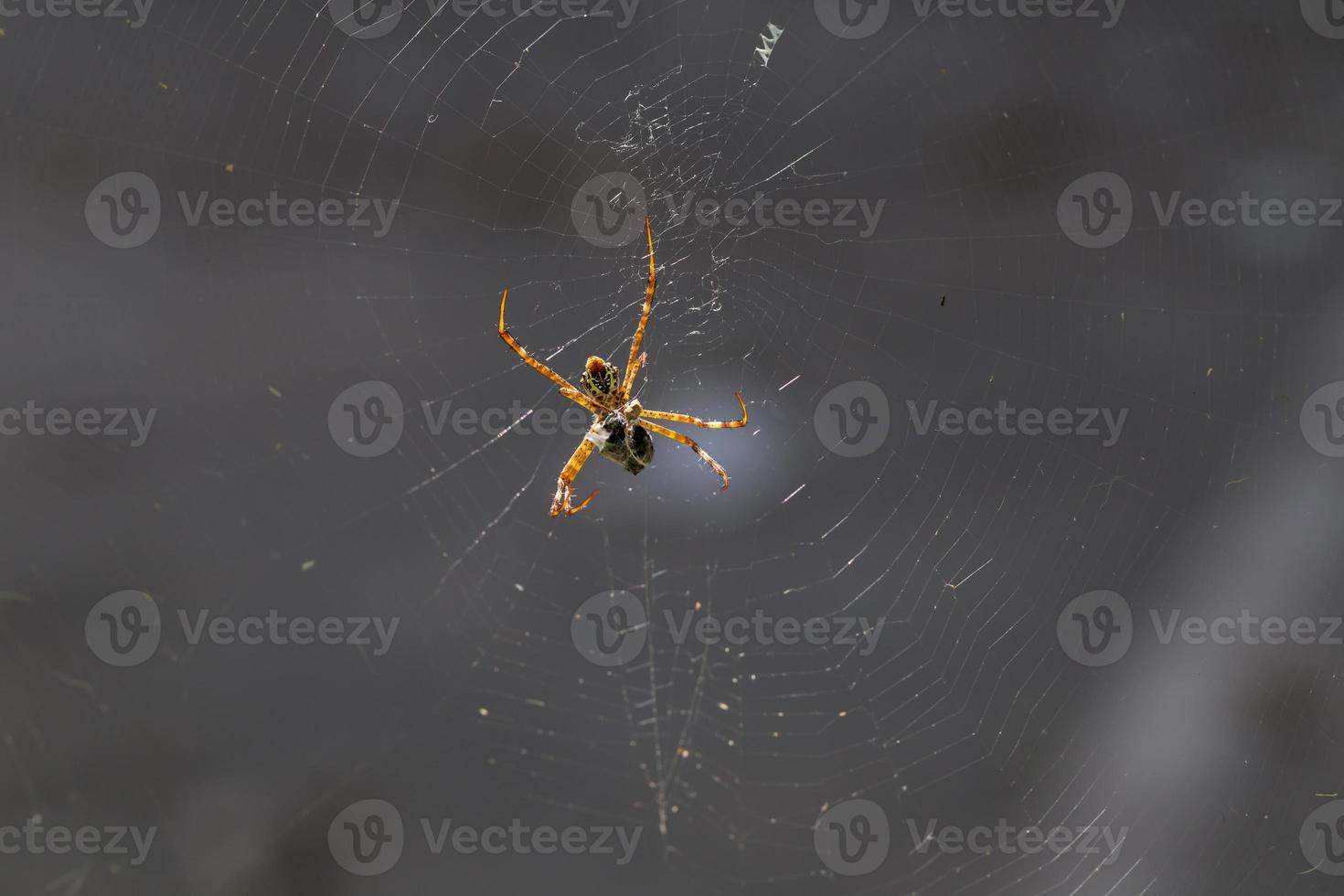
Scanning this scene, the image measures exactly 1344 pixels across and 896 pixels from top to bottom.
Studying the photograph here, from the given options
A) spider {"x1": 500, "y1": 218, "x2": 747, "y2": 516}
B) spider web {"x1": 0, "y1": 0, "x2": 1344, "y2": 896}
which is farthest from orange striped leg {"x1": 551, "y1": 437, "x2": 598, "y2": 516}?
spider web {"x1": 0, "y1": 0, "x2": 1344, "y2": 896}

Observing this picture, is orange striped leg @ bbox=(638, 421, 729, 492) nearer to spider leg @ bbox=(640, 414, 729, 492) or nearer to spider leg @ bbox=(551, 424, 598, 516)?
spider leg @ bbox=(640, 414, 729, 492)

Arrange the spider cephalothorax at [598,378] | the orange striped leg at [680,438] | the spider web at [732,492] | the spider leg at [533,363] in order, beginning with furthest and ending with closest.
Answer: the spider web at [732,492] → the orange striped leg at [680,438] → the spider cephalothorax at [598,378] → the spider leg at [533,363]

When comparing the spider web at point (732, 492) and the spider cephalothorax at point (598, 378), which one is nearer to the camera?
the spider cephalothorax at point (598, 378)

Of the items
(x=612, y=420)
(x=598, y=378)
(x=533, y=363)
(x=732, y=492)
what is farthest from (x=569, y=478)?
(x=732, y=492)

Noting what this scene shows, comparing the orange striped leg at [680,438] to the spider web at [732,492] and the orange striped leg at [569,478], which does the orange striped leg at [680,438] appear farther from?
the spider web at [732,492]

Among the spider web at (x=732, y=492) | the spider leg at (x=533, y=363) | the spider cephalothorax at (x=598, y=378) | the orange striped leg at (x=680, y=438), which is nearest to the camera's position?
the spider leg at (x=533, y=363)

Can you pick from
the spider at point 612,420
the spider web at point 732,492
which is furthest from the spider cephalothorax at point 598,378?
the spider web at point 732,492

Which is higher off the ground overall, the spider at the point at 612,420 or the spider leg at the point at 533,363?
the spider leg at the point at 533,363
